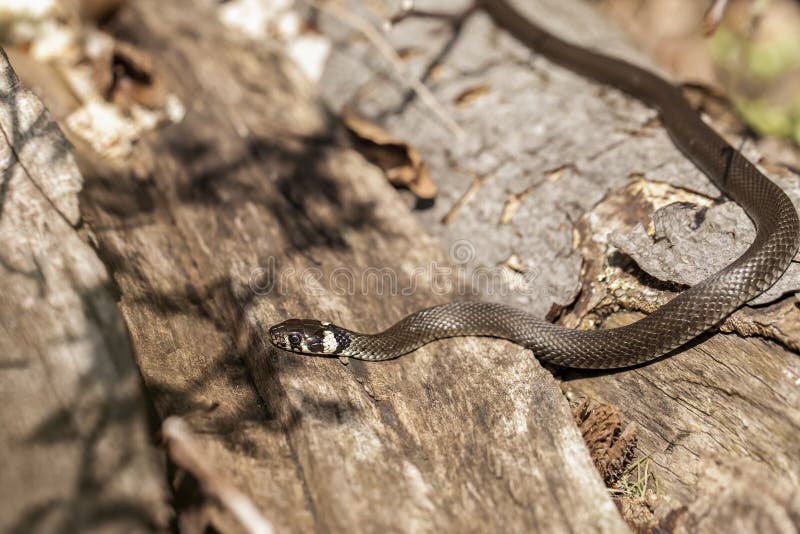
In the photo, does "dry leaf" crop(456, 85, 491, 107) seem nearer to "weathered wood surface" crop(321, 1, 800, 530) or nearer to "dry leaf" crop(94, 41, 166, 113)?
"weathered wood surface" crop(321, 1, 800, 530)

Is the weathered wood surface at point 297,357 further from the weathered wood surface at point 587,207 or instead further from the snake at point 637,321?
the weathered wood surface at point 587,207

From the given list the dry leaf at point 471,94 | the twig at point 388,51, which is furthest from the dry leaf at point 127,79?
the dry leaf at point 471,94

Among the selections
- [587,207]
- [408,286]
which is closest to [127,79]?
[408,286]

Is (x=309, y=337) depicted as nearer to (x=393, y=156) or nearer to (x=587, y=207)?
(x=393, y=156)

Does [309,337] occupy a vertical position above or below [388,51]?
below

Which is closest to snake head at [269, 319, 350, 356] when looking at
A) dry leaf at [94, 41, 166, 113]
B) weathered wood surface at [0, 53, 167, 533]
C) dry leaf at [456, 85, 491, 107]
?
weathered wood surface at [0, 53, 167, 533]

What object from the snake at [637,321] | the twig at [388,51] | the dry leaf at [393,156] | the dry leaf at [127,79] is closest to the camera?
the snake at [637,321]

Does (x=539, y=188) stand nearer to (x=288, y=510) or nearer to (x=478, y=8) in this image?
(x=478, y=8)
